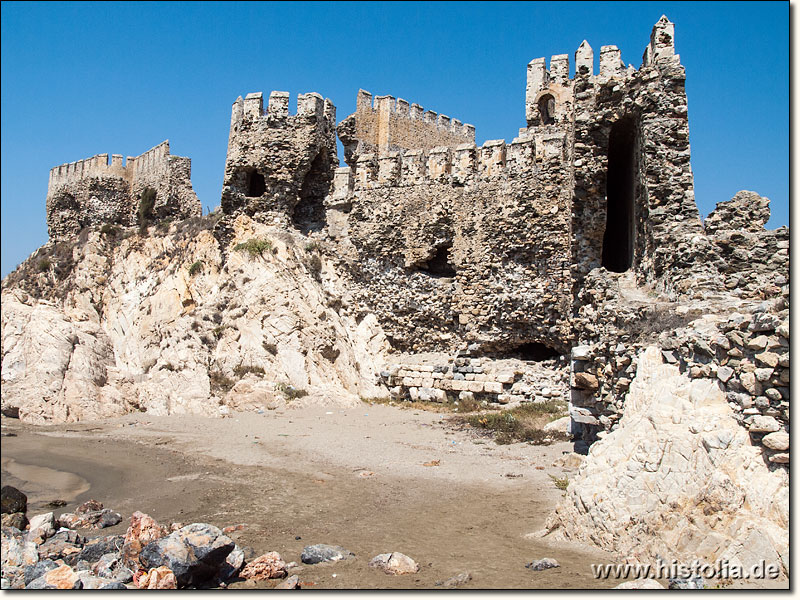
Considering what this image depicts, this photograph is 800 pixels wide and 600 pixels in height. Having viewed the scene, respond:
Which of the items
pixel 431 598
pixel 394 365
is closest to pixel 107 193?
pixel 394 365

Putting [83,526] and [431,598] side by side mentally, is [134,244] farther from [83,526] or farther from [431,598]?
[431,598]

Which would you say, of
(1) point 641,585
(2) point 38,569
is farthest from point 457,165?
(1) point 641,585

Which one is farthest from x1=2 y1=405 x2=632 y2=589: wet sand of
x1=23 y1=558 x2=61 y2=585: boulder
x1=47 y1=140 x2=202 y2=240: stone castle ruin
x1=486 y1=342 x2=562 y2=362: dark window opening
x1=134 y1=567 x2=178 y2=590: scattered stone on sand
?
x1=47 y1=140 x2=202 y2=240: stone castle ruin

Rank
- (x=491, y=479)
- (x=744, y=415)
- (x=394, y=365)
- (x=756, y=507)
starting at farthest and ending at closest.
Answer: (x=394, y=365) → (x=491, y=479) → (x=744, y=415) → (x=756, y=507)

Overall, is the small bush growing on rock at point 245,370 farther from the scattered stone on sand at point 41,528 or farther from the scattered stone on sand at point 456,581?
the scattered stone on sand at point 456,581

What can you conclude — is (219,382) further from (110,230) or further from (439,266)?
(110,230)

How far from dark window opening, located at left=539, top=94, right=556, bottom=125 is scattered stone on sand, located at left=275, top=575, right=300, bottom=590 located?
18.6 metres

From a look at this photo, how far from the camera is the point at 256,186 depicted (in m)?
19.7

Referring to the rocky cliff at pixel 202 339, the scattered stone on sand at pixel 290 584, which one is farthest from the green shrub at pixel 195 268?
the scattered stone on sand at pixel 290 584

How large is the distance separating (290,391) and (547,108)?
12468mm

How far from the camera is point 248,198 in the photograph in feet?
61.3

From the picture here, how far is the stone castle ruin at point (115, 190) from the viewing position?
2283 cm

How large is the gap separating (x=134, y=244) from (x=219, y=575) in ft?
62.0

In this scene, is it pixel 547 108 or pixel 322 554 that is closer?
pixel 322 554
